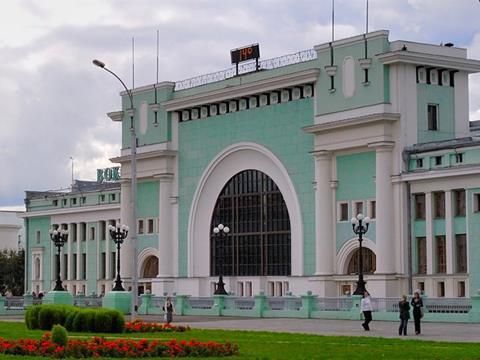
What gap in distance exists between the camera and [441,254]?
6812cm

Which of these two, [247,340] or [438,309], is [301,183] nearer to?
[438,309]

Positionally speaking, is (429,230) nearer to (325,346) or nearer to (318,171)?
(318,171)

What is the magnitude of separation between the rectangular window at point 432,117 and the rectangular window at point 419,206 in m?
5.02

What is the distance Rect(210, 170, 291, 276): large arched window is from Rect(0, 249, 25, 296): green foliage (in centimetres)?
4683

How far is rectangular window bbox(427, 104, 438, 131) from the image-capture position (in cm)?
7200

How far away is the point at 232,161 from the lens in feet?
278

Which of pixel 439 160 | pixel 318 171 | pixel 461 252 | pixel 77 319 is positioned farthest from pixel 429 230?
pixel 77 319

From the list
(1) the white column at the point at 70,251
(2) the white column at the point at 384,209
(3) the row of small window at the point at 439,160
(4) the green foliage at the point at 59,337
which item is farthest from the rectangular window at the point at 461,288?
(1) the white column at the point at 70,251

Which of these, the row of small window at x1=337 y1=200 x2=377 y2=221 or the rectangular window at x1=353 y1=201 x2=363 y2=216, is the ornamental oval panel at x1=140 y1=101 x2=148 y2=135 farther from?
the rectangular window at x1=353 y1=201 x2=363 y2=216

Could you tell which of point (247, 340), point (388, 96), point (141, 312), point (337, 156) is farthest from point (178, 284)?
point (247, 340)

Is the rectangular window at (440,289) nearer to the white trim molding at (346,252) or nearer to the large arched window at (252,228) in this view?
the white trim molding at (346,252)

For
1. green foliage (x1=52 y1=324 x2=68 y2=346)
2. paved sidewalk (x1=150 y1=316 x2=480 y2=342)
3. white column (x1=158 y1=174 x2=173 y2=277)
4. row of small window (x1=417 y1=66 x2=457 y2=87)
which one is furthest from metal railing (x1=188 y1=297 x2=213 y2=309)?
green foliage (x1=52 y1=324 x2=68 y2=346)

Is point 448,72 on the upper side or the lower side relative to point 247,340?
upper

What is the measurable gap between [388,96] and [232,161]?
1779 cm
